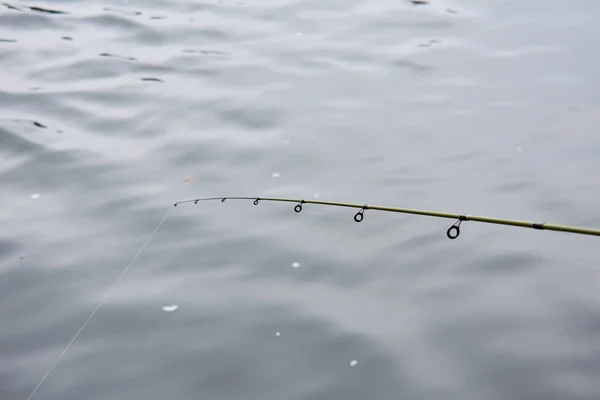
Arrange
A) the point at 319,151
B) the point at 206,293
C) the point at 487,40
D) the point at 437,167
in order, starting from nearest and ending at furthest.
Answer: the point at 206,293
the point at 437,167
the point at 319,151
the point at 487,40

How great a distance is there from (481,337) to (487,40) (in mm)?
5076

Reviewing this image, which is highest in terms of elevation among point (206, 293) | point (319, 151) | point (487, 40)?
point (487, 40)

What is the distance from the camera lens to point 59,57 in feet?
27.8

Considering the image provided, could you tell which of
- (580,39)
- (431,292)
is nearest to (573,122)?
(580,39)

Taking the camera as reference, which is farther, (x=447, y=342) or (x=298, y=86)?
(x=298, y=86)

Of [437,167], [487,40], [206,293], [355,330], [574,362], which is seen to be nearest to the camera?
[574,362]

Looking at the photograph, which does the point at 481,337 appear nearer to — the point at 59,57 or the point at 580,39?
the point at 580,39

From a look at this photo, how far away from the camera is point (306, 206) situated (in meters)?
5.58

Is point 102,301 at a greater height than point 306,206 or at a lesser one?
lesser

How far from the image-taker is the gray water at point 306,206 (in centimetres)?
413

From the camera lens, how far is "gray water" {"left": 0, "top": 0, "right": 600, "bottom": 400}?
4129 millimetres

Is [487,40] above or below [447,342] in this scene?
above

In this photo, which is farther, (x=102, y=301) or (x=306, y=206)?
(x=306, y=206)

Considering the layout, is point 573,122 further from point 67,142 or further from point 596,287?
point 67,142
